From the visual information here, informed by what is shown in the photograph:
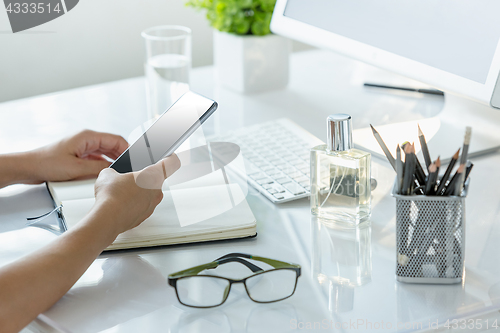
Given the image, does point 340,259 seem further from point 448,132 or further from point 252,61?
point 252,61

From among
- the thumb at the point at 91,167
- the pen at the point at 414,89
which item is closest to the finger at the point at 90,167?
the thumb at the point at 91,167

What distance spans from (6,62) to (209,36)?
710 mm

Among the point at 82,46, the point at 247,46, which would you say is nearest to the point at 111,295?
the point at 247,46

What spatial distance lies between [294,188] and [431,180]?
9.4 inches

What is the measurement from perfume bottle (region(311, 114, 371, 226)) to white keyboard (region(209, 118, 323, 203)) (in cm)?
7

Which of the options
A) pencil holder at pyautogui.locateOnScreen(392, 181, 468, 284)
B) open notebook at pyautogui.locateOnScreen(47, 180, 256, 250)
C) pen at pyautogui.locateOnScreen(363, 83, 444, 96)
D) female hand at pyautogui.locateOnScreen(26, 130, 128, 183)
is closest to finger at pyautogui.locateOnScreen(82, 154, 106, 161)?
female hand at pyautogui.locateOnScreen(26, 130, 128, 183)

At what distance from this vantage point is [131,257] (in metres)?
0.58

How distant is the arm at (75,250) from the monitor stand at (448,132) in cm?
38

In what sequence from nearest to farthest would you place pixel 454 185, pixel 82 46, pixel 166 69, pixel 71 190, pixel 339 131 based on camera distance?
1. pixel 454 185
2. pixel 339 131
3. pixel 71 190
4. pixel 166 69
5. pixel 82 46

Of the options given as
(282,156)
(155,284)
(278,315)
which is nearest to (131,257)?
(155,284)

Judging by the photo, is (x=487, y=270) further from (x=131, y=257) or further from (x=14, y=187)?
(x=14, y=187)

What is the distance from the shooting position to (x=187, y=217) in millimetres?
624

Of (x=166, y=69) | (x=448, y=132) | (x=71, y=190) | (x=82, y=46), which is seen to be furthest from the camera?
(x=82, y=46)

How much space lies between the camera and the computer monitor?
2.19 feet
